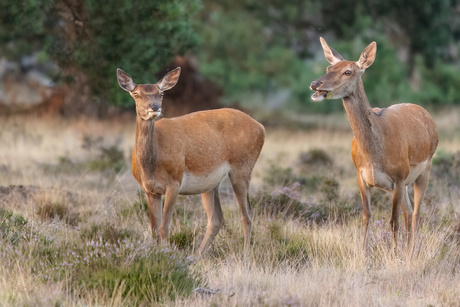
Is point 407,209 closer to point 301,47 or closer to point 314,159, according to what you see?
point 314,159

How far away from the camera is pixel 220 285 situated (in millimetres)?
6953

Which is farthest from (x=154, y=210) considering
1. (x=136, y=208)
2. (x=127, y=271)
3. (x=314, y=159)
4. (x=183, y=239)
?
(x=314, y=159)

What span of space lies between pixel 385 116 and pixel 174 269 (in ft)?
10.6

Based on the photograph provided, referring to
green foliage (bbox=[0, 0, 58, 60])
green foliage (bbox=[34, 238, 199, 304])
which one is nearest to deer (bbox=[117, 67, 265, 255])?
green foliage (bbox=[34, 238, 199, 304])

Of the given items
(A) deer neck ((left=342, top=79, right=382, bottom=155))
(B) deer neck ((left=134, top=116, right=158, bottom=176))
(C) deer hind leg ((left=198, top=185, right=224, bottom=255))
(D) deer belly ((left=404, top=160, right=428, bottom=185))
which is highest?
(A) deer neck ((left=342, top=79, right=382, bottom=155))

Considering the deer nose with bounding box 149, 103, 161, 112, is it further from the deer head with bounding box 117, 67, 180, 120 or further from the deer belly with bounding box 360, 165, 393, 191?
the deer belly with bounding box 360, 165, 393, 191

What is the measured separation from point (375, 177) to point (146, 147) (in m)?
2.37

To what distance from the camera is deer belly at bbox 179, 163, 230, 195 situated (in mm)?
8414

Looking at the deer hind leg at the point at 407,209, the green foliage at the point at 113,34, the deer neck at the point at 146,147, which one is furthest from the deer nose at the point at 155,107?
the green foliage at the point at 113,34

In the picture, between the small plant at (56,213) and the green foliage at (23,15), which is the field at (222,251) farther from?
the green foliage at (23,15)

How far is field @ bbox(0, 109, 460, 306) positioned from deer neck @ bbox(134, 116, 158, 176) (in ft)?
2.50

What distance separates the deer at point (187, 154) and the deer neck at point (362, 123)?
1356mm

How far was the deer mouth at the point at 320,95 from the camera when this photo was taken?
7698 millimetres

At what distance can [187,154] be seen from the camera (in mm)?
8438
